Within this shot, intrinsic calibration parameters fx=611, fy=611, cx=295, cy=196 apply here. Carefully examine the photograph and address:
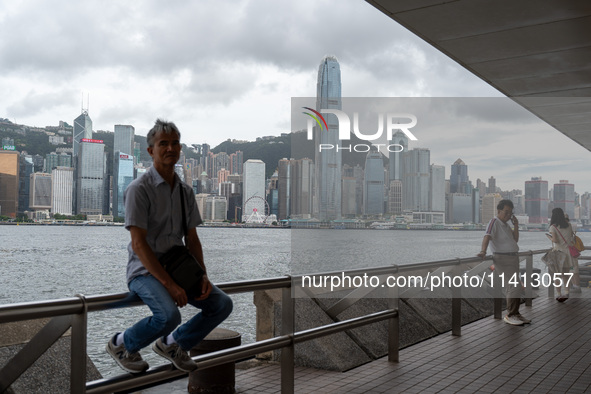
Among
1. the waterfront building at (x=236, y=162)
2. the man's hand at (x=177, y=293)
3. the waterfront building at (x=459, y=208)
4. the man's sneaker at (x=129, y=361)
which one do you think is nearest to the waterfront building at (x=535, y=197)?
the waterfront building at (x=459, y=208)

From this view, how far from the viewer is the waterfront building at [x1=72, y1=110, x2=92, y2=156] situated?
116375 millimetres

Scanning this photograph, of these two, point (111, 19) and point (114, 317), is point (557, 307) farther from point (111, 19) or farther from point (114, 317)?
point (111, 19)

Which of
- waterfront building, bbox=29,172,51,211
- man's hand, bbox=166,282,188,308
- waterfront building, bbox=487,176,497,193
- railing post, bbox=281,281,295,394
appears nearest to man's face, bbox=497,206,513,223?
waterfront building, bbox=487,176,497,193

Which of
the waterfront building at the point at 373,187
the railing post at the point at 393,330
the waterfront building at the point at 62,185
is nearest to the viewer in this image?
the railing post at the point at 393,330

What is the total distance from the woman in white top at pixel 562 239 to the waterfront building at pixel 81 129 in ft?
365

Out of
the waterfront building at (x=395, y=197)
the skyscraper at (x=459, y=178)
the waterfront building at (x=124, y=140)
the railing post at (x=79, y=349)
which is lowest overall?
the railing post at (x=79, y=349)

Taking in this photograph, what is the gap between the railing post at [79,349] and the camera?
2529 millimetres

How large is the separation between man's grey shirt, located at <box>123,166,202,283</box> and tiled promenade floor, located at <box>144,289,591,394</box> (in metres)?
1.69

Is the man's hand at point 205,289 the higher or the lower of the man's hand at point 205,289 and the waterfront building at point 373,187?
the lower

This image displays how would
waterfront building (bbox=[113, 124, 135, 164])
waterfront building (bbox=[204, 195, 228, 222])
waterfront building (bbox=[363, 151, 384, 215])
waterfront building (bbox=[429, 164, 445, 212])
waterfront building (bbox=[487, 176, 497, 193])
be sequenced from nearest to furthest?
waterfront building (bbox=[487, 176, 497, 193]) < waterfront building (bbox=[363, 151, 384, 215]) < waterfront building (bbox=[429, 164, 445, 212]) < waterfront building (bbox=[204, 195, 228, 222]) < waterfront building (bbox=[113, 124, 135, 164])

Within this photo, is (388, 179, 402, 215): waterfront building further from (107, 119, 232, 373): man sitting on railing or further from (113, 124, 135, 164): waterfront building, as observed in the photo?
(113, 124, 135, 164): waterfront building

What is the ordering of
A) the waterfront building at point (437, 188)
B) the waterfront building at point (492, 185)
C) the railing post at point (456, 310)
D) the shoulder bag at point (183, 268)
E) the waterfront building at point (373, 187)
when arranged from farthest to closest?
the waterfront building at point (437, 188) < the waterfront building at point (373, 187) < the waterfront building at point (492, 185) < the railing post at point (456, 310) < the shoulder bag at point (183, 268)

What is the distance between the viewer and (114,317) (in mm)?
27328

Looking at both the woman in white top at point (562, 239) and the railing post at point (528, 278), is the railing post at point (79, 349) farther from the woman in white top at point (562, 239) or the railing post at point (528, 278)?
the woman in white top at point (562, 239)
